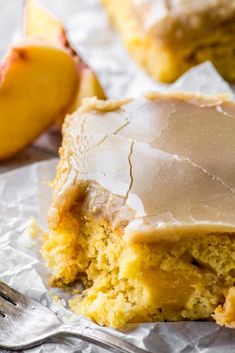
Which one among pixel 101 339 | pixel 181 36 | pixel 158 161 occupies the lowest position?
pixel 181 36

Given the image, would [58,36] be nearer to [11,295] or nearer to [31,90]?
[31,90]

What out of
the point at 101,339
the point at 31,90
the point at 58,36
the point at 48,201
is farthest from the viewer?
the point at 58,36

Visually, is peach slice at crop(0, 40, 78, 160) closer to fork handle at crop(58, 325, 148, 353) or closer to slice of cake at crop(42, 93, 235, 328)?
slice of cake at crop(42, 93, 235, 328)

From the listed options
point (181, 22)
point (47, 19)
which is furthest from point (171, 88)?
point (47, 19)

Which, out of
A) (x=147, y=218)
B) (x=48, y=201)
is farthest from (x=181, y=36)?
(x=147, y=218)

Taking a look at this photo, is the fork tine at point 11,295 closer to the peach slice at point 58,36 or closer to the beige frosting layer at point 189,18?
the peach slice at point 58,36

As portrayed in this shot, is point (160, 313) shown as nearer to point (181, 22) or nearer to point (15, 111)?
point (15, 111)
